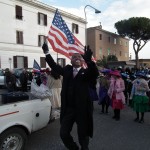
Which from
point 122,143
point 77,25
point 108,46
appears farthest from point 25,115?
point 108,46

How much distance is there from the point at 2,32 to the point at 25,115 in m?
25.2

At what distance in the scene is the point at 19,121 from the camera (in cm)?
441

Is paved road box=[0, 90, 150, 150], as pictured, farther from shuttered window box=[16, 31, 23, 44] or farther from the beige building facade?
the beige building facade

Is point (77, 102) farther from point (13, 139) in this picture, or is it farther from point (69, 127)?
point (13, 139)

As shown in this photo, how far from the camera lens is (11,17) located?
29.0 m

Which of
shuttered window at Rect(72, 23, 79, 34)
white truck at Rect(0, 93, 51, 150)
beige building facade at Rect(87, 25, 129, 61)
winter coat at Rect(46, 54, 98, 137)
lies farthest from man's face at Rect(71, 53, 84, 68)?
beige building facade at Rect(87, 25, 129, 61)

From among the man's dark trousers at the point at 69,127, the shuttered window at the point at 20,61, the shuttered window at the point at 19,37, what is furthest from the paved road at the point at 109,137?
the shuttered window at the point at 19,37

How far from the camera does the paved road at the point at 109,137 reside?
17.3ft

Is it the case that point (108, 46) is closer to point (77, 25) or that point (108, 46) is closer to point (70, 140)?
point (77, 25)

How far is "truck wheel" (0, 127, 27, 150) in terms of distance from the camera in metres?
4.22

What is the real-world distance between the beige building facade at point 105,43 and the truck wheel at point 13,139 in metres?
45.1

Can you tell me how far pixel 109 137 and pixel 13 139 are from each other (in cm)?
248

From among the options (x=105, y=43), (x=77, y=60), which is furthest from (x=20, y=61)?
(x=77, y=60)

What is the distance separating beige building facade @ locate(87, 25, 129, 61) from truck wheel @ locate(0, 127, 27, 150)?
45.1 meters
